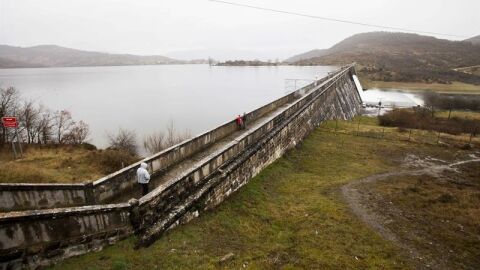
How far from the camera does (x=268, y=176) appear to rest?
15070mm

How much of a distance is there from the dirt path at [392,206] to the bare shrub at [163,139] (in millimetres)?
18101

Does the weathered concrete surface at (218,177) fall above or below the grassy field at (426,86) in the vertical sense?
above

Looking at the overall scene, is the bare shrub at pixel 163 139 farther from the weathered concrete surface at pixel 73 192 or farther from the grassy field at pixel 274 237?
the weathered concrete surface at pixel 73 192

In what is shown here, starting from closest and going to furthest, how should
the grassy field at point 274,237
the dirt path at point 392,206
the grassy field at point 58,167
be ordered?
the grassy field at point 274,237, the dirt path at point 392,206, the grassy field at point 58,167

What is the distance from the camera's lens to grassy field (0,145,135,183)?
14555mm

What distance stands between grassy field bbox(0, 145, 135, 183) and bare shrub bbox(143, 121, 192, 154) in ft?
28.0

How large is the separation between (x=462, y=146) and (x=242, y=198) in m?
22.4

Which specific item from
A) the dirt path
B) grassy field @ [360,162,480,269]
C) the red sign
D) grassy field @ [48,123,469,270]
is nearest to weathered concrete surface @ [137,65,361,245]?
grassy field @ [48,123,469,270]

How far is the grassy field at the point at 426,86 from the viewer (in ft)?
259

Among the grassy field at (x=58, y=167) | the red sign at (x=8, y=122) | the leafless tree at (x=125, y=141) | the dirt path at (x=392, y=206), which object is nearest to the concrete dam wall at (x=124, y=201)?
the dirt path at (x=392, y=206)

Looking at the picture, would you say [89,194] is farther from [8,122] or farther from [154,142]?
[154,142]

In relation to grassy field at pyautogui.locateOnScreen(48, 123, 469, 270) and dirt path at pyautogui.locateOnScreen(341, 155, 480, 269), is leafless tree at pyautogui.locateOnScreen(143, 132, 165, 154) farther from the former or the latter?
dirt path at pyautogui.locateOnScreen(341, 155, 480, 269)

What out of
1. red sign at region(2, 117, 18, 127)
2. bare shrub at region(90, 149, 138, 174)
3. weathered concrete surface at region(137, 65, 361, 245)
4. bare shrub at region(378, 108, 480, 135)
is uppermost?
red sign at region(2, 117, 18, 127)

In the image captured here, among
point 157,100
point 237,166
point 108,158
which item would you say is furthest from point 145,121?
point 237,166
